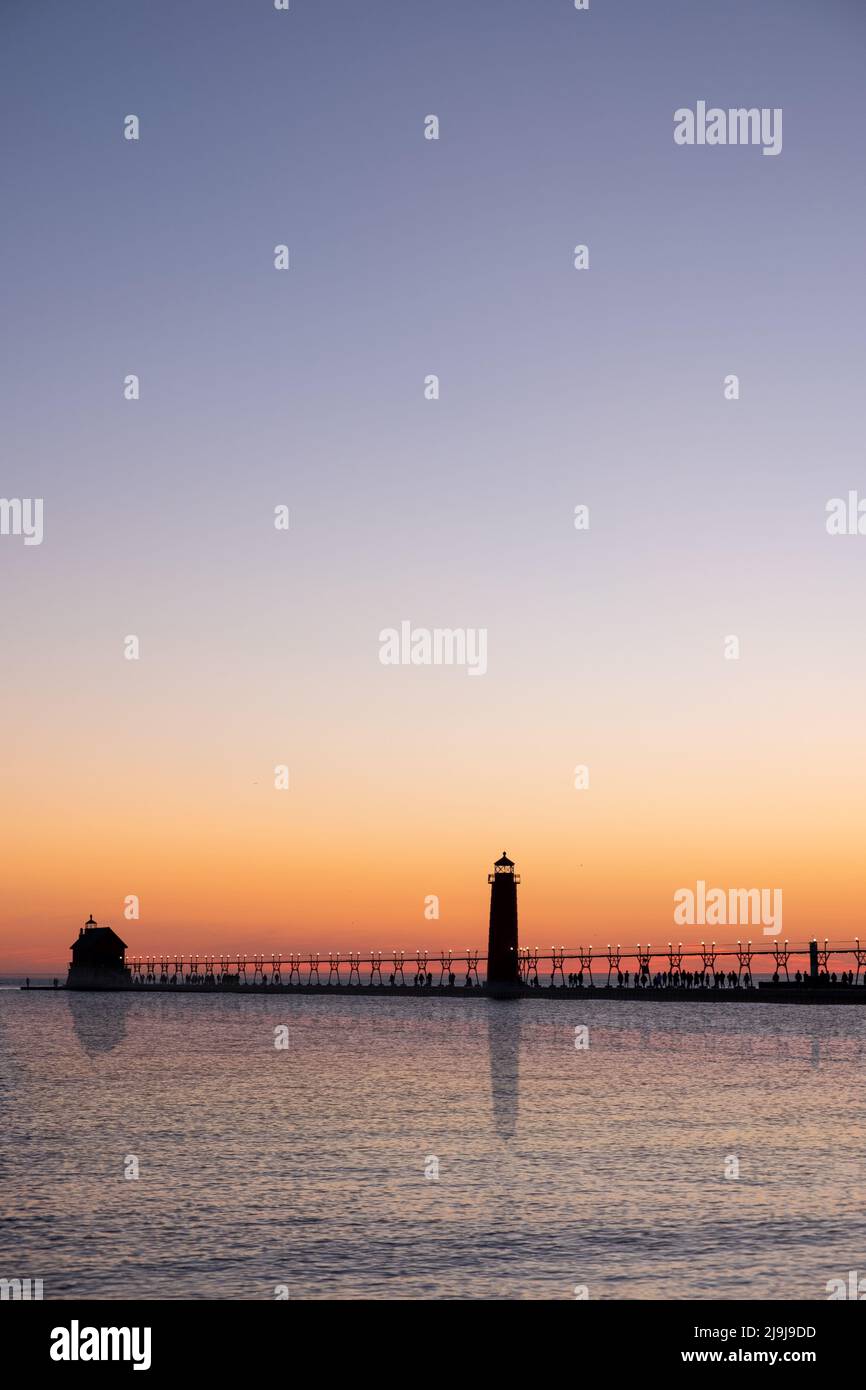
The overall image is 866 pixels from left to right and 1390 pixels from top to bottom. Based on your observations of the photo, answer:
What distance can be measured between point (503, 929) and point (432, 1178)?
117 m

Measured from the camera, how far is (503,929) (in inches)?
5989

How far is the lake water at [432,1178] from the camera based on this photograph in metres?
26.7

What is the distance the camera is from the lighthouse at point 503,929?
148 metres

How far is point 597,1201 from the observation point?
33562mm

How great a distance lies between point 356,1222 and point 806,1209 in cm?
1081

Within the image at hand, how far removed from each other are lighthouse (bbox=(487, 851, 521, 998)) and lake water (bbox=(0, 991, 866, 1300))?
218 feet

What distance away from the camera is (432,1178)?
120 feet

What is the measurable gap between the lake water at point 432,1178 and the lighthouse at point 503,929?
218ft

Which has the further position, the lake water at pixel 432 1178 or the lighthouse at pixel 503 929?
the lighthouse at pixel 503 929

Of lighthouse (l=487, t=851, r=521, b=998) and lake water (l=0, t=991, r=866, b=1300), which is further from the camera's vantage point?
lighthouse (l=487, t=851, r=521, b=998)

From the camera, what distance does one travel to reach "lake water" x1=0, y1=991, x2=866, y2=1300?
87.7ft

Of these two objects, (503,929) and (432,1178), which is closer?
(432,1178)
